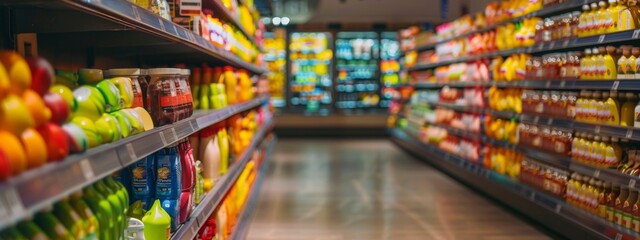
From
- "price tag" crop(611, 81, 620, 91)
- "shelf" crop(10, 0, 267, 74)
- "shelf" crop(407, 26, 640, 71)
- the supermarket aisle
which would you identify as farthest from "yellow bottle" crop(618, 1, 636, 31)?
"shelf" crop(10, 0, 267, 74)

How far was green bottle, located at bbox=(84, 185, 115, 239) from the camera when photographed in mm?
1834

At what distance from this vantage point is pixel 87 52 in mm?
3207

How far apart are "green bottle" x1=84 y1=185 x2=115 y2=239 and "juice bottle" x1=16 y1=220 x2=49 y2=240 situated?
0.29 meters

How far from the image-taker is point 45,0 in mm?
1635

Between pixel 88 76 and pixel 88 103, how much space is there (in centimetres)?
22

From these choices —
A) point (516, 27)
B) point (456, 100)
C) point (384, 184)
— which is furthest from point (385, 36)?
point (516, 27)

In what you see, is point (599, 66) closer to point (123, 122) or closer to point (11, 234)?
point (123, 122)

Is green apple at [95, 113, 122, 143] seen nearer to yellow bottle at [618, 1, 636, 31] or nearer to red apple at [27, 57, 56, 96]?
red apple at [27, 57, 56, 96]

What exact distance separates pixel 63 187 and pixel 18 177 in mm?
127

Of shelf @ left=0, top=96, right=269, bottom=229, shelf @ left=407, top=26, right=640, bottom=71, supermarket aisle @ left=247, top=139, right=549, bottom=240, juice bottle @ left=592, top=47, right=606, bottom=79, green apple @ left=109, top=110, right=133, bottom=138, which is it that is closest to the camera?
shelf @ left=0, top=96, right=269, bottom=229

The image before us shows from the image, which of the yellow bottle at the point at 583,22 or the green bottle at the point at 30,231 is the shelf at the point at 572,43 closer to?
the yellow bottle at the point at 583,22

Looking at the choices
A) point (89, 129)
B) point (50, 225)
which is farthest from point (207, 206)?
point (50, 225)

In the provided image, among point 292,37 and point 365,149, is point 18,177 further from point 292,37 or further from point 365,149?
point 292,37

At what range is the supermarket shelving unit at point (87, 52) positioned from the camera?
1287 millimetres
